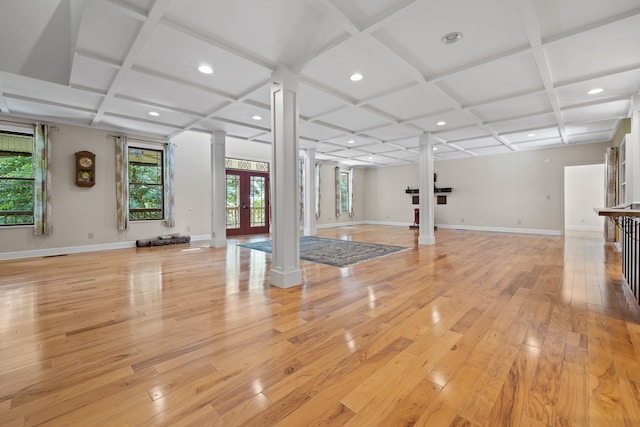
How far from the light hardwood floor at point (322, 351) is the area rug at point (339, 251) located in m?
1.10

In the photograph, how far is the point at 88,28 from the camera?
2.68 m

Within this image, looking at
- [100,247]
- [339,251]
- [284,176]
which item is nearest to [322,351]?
[284,176]

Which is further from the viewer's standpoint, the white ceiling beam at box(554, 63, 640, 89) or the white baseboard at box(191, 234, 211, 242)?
the white baseboard at box(191, 234, 211, 242)

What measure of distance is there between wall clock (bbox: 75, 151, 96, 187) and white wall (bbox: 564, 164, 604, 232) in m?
13.6

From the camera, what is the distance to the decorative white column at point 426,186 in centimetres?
676

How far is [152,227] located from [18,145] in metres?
2.80

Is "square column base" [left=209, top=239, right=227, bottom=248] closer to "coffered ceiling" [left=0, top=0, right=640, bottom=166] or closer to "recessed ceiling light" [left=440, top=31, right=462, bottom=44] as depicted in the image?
"coffered ceiling" [left=0, top=0, right=640, bottom=166]

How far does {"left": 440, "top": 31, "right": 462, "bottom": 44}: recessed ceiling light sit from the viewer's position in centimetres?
279

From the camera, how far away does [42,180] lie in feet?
17.7

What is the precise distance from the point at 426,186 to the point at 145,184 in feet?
22.6

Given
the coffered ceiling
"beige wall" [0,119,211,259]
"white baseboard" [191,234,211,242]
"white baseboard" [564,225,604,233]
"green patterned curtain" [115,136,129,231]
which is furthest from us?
"white baseboard" [564,225,604,233]

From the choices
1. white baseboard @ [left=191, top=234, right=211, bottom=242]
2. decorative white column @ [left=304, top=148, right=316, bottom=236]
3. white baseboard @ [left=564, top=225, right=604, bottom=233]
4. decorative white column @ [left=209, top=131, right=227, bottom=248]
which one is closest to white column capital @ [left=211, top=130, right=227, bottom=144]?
decorative white column @ [left=209, top=131, right=227, bottom=248]

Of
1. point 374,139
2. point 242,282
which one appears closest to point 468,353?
point 242,282

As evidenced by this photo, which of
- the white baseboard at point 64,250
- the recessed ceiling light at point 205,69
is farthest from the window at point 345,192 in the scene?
the recessed ceiling light at point 205,69
